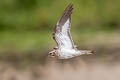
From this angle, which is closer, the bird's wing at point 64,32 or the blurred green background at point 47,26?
the bird's wing at point 64,32

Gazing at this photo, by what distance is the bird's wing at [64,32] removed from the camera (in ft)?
18.7

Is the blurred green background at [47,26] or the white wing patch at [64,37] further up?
the blurred green background at [47,26]

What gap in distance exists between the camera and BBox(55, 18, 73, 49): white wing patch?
18.7 feet

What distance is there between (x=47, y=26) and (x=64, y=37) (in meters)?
4.50

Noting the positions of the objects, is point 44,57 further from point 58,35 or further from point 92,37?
point 58,35

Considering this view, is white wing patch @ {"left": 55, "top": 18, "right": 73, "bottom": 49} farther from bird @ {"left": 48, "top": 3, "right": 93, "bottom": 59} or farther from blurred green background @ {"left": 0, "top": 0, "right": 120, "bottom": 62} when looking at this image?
blurred green background @ {"left": 0, "top": 0, "right": 120, "bottom": 62}

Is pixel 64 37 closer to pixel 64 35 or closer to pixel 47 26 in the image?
pixel 64 35

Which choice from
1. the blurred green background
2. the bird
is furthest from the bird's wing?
the blurred green background

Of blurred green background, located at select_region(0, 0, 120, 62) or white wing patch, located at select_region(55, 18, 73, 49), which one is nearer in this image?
white wing patch, located at select_region(55, 18, 73, 49)

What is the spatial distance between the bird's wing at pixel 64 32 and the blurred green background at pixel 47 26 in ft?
13.1

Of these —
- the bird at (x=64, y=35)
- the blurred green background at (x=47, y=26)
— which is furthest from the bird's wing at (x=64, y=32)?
the blurred green background at (x=47, y=26)

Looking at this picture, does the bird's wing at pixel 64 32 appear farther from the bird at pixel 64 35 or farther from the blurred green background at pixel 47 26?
the blurred green background at pixel 47 26

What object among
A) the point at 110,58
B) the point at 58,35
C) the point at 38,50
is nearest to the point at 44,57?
the point at 38,50

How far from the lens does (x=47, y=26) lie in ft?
33.5
